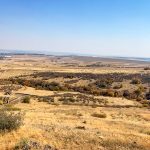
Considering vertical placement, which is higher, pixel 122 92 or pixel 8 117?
pixel 8 117

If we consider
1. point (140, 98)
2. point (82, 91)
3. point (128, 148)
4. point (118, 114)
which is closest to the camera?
point (128, 148)

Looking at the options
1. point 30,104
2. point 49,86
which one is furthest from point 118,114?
point 49,86

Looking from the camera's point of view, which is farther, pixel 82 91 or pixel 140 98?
pixel 82 91

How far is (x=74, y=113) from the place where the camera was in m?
34.0

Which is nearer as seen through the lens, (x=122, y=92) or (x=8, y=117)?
(x=8, y=117)

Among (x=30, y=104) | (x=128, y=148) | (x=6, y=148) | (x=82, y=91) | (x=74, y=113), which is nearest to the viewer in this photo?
(x=6, y=148)

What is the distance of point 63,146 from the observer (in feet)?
62.4

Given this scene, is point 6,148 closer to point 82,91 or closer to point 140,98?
point 140,98

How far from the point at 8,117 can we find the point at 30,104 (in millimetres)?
21053

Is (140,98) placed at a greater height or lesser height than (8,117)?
lesser

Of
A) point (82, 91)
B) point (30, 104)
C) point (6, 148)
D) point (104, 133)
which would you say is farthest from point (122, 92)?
point (6, 148)

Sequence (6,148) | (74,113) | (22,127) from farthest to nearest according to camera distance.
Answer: (74,113) < (22,127) < (6,148)

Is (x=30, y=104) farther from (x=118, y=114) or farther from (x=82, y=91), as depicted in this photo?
(x=82, y=91)

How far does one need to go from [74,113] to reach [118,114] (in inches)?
198
